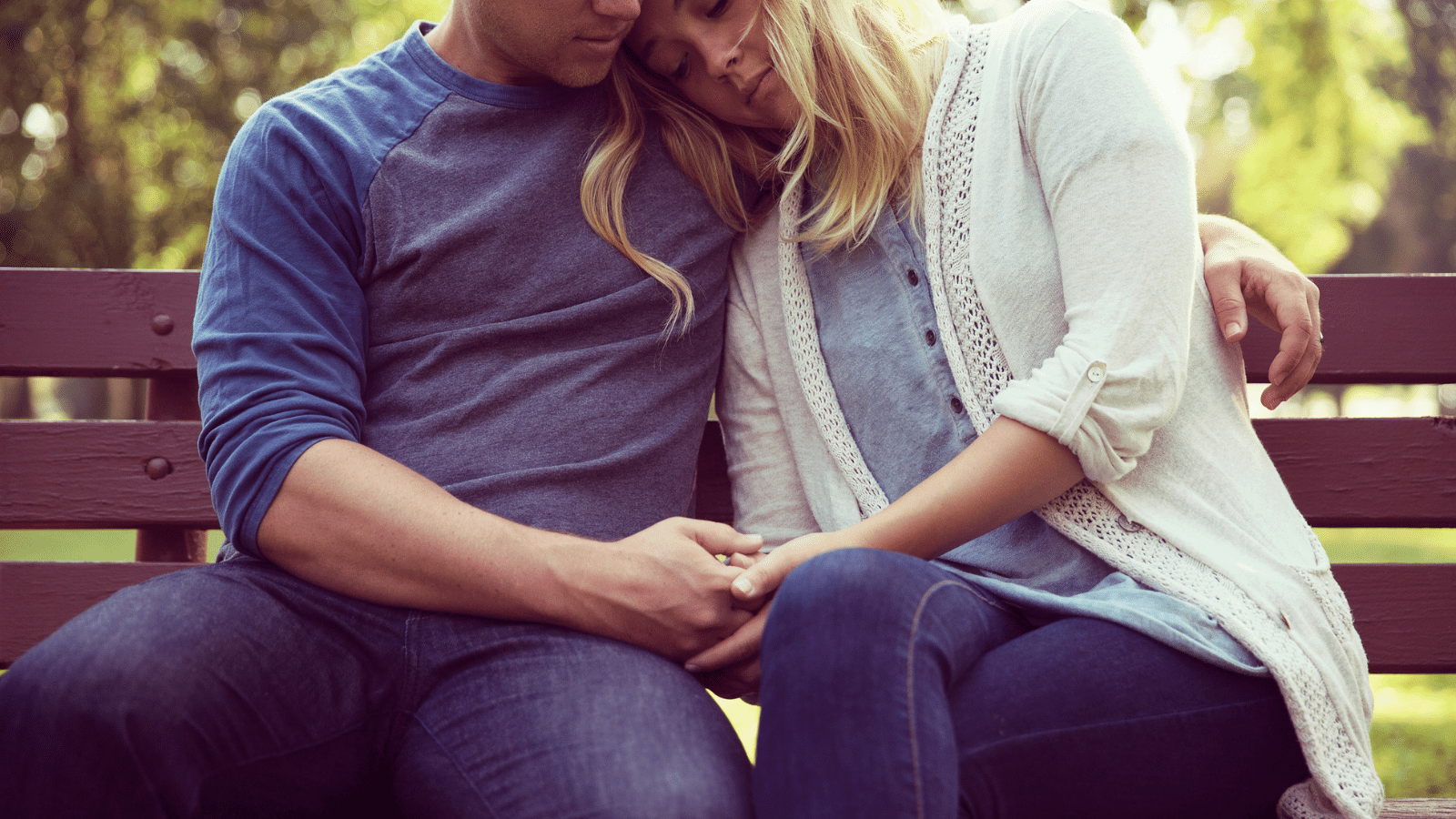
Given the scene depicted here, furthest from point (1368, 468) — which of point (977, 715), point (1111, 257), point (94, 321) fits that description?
point (94, 321)

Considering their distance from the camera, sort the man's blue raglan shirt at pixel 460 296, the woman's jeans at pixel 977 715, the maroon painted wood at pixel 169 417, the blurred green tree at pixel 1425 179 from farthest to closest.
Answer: the blurred green tree at pixel 1425 179 < the maroon painted wood at pixel 169 417 < the man's blue raglan shirt at pixel 460 296 < the woman's jeans at pixel 977 715

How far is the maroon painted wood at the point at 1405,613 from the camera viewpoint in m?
2.34

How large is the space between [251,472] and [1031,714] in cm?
121

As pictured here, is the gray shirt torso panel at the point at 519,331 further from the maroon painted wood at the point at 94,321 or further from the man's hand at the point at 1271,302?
the man's hand at the point at 1271,302

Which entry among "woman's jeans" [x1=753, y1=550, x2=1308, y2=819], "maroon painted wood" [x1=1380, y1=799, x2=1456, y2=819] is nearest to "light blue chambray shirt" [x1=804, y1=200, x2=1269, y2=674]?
→ "woman's jeans" [x1=753, y1=550, x2=1308, y2=819]

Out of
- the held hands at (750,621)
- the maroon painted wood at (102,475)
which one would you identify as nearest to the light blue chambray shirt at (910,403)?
the held hands at (750,621)

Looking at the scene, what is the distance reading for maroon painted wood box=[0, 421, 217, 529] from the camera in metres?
2.38

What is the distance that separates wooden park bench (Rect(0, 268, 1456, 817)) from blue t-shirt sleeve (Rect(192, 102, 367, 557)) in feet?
2.26

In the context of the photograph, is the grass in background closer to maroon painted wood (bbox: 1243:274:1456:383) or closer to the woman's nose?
the woman's nose

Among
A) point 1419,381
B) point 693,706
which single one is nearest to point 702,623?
point 693,706

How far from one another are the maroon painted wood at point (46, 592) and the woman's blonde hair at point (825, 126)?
1.30 metres

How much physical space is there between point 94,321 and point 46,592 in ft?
1.98

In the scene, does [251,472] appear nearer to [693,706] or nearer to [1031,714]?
[693,706]

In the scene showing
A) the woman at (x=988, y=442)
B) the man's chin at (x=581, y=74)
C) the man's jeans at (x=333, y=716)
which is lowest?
the man's jeans at (x=333, y=716)
